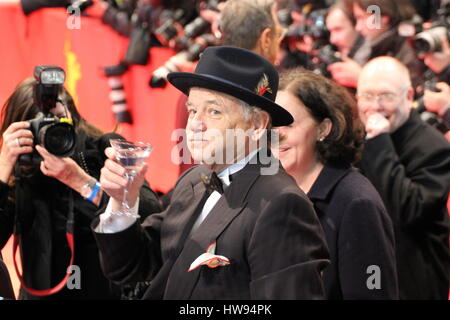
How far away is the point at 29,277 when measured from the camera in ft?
11.9

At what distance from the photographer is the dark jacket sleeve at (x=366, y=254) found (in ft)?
9.74

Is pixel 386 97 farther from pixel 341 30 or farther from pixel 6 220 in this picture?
pixel 6 220

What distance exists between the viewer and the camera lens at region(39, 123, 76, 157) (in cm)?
342

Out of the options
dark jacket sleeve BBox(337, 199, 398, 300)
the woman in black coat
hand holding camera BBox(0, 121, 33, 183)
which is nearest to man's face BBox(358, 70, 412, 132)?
the woman in black coat

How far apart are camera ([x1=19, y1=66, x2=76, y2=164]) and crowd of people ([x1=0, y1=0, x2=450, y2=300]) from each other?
4 cm

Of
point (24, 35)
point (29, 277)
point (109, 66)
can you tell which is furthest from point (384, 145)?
point (24, 35)

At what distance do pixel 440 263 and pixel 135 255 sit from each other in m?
1.64

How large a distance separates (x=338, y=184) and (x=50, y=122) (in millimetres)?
1172

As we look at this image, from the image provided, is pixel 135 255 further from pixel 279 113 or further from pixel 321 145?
pixel 321 145

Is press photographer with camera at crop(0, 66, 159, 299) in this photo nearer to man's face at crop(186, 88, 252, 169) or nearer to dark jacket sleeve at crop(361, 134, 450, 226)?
man's face at crop(186, 88, 252, 169)

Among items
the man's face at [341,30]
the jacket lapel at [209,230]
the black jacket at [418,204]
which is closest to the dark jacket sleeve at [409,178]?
the black jacket at [418,204]

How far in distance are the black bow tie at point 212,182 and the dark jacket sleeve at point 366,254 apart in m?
0.59

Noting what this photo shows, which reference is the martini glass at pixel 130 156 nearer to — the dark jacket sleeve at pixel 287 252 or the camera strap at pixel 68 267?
the dark jacket sleeve at pixel 287 252

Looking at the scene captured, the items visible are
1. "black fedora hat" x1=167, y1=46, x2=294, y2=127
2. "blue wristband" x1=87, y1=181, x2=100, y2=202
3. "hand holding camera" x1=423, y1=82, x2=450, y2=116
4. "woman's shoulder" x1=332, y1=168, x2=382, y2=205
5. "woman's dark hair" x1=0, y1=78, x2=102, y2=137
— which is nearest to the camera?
"black fedora hat" x1=167, y1=46, x2=294, y2=127
